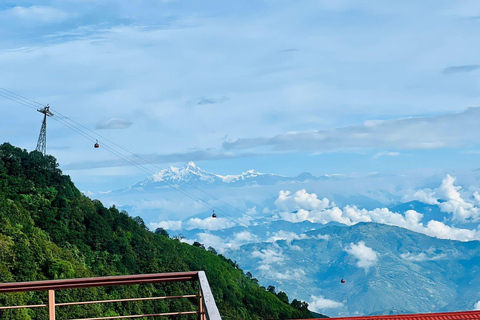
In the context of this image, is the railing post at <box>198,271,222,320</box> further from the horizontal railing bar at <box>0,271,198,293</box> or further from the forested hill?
the forested hill

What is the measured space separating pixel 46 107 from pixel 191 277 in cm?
4302

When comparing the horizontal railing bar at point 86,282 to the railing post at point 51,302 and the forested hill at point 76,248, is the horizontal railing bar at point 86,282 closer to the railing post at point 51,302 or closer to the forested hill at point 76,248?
the railing post at point 51,302

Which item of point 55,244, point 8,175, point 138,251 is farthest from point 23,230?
point 138,251

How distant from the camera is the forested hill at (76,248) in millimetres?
36031

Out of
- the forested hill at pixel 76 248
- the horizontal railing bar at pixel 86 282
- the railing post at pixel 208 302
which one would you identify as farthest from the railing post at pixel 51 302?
the forested hill at pixel 76 248

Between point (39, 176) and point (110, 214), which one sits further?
point (110, 214)

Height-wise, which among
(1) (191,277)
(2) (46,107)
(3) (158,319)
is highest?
(2) (46,107)

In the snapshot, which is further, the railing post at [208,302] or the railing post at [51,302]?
the railing post at [51,302]

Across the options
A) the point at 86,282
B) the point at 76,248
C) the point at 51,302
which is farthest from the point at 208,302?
the point at 76,248

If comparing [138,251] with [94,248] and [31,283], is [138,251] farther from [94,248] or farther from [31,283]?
[31,283]

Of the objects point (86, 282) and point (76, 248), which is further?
point (76, 248)

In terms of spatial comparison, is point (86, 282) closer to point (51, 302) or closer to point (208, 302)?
point (51, 302)

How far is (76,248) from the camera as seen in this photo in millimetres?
47000

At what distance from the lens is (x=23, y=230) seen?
41.1 m
